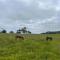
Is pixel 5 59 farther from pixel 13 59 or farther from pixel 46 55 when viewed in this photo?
→ pixel 46 55

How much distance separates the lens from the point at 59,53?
68.9 ft

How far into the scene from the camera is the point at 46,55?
18.5 m

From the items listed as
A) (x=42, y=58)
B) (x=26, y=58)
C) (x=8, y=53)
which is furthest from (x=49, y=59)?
(x=8, y=53)

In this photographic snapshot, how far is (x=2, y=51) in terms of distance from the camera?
2191cm

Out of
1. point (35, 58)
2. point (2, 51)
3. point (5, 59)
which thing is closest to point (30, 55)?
point (35, 58)

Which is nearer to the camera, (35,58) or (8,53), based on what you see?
(35,58)

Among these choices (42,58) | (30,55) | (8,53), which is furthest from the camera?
(8,53)

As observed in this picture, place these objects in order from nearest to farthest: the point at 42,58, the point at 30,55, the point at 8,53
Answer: the point at 42,58
the point at 30,55
the point at 8,53

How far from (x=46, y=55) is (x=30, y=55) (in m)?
1.37

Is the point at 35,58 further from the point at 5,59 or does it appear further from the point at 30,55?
the point at 5,59

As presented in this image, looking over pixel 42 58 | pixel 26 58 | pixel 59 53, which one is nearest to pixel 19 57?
pixel 26 58

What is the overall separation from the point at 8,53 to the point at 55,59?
4926 mm

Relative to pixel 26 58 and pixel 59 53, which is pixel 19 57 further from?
pixel 59 53

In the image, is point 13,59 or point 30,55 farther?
point 30,55
